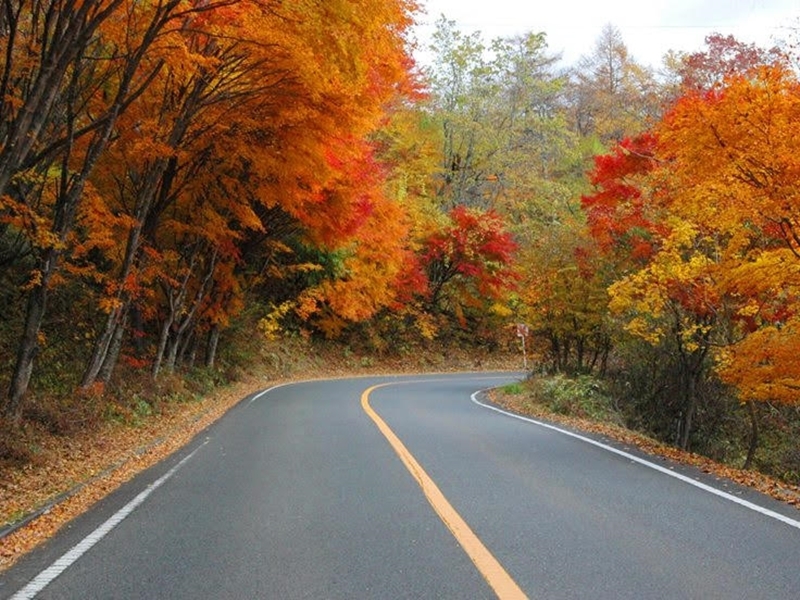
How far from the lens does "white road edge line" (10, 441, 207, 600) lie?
426cm

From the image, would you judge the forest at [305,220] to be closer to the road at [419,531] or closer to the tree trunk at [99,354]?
the tree trunk at [99,354]

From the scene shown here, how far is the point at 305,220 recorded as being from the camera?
17.0 m

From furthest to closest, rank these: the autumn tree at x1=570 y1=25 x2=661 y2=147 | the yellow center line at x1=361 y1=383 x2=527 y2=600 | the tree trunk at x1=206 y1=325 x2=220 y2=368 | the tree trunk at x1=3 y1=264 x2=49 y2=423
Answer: the autumn tree at x1=570 y1=25 x2=661 y2=147 → the tree trunk at x1=206 y1=325 x2=220 y2=368 → the tree trunk at x1=3 y1=264 x2=49 y2=423 → the yellow center line at x1=361 y1=383 x2=527 y2=600

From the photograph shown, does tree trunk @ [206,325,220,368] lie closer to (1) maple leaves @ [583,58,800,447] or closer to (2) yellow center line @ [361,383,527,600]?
(1) maple leaves @ [583,58,800,447]

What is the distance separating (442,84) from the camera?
121 ft

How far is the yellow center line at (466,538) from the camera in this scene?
4191 mm

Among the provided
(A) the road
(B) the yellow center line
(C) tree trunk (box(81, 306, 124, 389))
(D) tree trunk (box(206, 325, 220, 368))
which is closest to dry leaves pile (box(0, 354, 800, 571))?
(A) the road

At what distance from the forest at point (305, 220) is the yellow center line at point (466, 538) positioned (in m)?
4.75

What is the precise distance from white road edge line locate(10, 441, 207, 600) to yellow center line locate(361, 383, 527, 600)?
2730 millimetres

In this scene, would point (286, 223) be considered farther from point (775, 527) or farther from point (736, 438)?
point (775, 527)

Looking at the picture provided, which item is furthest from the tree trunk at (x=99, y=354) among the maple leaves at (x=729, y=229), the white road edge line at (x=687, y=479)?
the maple leaves at (x=729, y=229)

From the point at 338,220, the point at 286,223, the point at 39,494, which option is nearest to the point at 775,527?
the point at 39,494

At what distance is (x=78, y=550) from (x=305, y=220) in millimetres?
12524

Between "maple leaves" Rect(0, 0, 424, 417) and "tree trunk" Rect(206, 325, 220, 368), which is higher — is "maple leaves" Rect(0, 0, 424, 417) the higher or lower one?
the higher one
